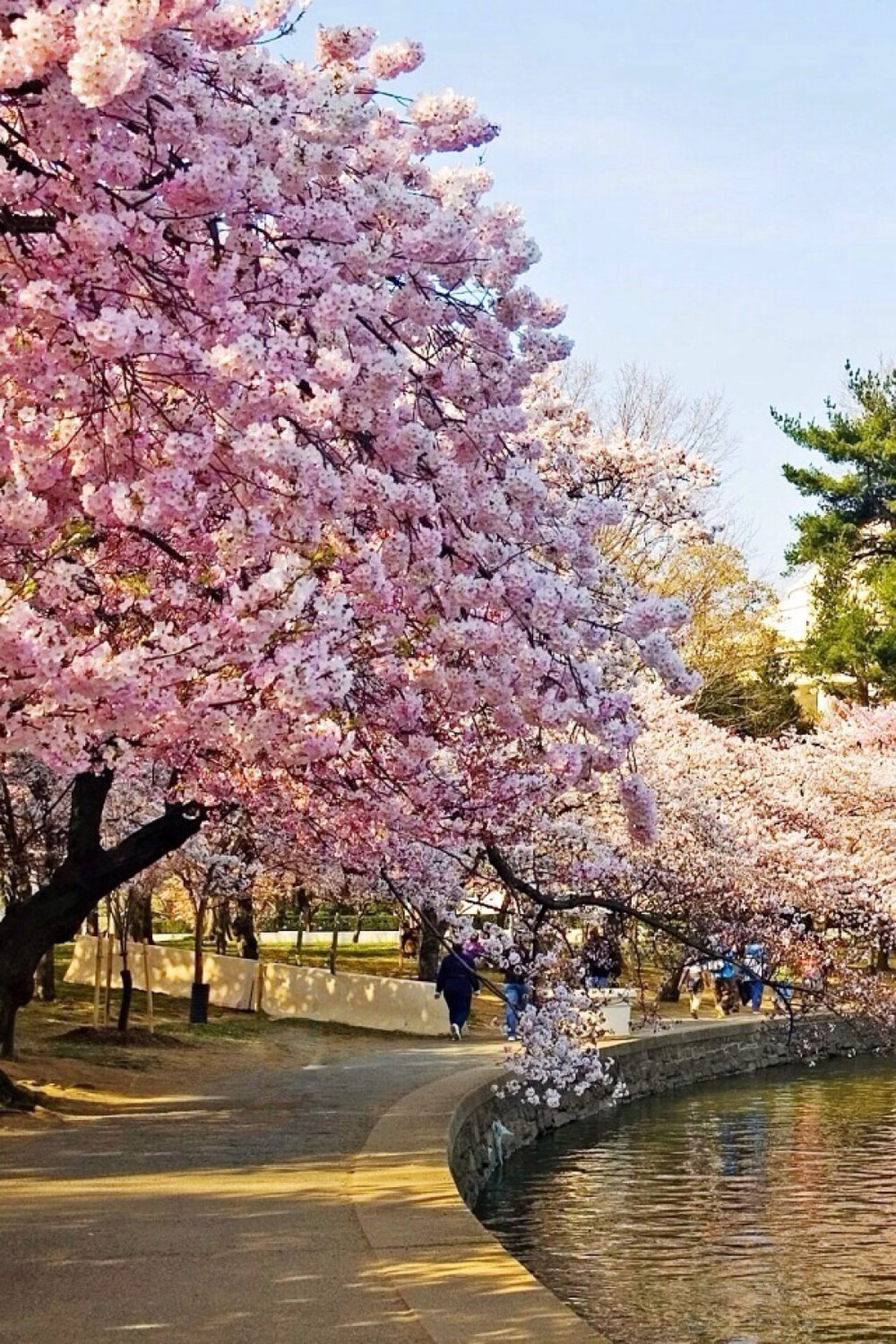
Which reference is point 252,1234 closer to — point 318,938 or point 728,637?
point 728,637

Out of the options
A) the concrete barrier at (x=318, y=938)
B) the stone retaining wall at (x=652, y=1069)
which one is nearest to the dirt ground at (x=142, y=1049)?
the stone retaining wall at (x=652, y=1069)

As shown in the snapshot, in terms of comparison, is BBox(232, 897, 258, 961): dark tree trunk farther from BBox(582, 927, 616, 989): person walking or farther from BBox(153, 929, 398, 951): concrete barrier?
BBox(153, 929, 398, 951): concrete barrier

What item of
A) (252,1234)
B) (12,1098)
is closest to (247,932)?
(12,1098)

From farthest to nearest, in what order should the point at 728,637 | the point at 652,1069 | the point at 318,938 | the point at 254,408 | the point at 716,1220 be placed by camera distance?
1. the point at 318,938
2. the point at 728,637
3. the point at 652,1069
4. the point at 716,1220
5. the point at 254,408

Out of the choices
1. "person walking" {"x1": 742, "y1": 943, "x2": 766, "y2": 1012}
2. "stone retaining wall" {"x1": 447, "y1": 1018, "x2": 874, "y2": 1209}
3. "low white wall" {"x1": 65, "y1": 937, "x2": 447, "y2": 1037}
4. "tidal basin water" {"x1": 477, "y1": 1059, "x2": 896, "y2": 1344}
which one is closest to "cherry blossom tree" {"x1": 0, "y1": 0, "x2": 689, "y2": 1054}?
"person walking" {"x1": 742, "y1": 943, "x2": 766, "y2": 1012}

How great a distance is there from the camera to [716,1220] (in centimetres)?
1469

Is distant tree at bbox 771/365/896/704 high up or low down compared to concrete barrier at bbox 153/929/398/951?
up

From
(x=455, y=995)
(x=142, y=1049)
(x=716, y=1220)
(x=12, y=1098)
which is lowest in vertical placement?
(x=716, y=1220)

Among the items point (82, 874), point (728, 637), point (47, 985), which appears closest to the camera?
point (82, 874)

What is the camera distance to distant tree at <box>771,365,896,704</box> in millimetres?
44594

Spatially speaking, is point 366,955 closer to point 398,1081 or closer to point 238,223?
point 398,1081

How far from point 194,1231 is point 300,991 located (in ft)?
69.9

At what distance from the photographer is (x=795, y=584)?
2739 inches

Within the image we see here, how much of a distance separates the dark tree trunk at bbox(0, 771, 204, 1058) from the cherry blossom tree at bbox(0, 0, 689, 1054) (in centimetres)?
495
